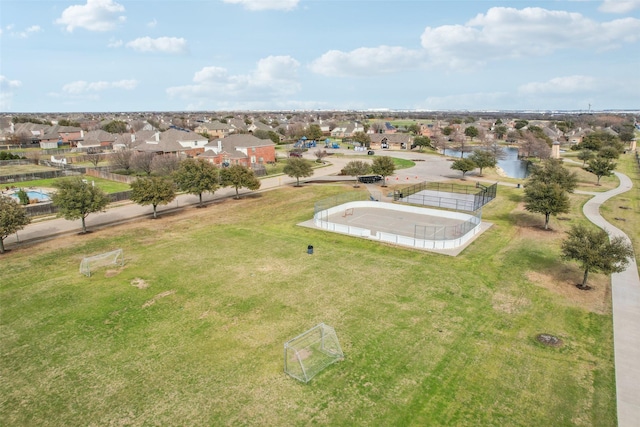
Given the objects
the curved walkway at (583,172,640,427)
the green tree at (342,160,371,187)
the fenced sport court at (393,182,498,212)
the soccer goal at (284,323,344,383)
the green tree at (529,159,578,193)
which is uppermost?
the green tree at (529,159,578,193)

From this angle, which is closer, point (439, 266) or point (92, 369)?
point (92, 369)

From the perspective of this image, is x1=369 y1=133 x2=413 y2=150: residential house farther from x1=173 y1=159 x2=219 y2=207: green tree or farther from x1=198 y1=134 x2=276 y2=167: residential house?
x1=173 y1=159 x2=219 y2=207: green tree

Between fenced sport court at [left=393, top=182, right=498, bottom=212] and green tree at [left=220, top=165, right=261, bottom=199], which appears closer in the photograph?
fenced sport court at [left=393, top=182, right=498, bottom=212]

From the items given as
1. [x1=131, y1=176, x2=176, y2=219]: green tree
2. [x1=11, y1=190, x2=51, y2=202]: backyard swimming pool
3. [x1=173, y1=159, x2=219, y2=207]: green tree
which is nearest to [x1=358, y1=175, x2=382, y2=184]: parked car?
[x1=173, y1=159, x2=219, y2=207]: green tree

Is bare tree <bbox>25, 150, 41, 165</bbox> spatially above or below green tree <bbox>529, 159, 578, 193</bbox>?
below

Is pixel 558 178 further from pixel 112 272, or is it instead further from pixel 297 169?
pixel 112 272

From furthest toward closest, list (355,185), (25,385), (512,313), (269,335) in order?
(355,185)
(512,313)
(269,335)
(25,385)

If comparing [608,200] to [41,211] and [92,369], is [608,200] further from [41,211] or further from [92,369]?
[41,211]

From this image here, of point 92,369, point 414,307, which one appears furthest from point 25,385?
point 414,307

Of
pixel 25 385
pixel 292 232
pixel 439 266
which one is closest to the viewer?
pixel 25 385
